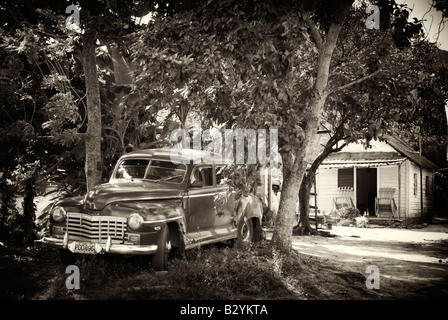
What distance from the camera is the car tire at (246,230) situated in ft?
30.3

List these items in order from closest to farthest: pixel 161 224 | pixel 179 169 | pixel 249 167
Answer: pixel 161 224, pixel 249 167, pixel 179 169

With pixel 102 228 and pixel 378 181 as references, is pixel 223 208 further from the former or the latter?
pixel 378 181

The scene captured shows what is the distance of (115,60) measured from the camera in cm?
1093

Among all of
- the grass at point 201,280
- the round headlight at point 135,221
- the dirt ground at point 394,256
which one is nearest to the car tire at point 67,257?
the grass at point 201,280

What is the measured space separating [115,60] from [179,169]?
449cm

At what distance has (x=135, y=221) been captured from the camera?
6270mm

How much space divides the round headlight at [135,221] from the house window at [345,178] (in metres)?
18.3

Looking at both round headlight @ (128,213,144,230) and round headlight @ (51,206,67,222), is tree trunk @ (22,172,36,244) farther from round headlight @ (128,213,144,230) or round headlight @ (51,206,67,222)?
round headlight @ (128,213,144,230)

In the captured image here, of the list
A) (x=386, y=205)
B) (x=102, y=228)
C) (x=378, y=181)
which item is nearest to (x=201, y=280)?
(x=102, y=228)

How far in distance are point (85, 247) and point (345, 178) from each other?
18.8 meters

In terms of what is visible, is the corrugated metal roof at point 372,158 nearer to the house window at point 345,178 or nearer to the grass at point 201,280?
the house window at point 345,178

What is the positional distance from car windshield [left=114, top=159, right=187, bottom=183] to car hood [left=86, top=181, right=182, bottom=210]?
0.81 ft
